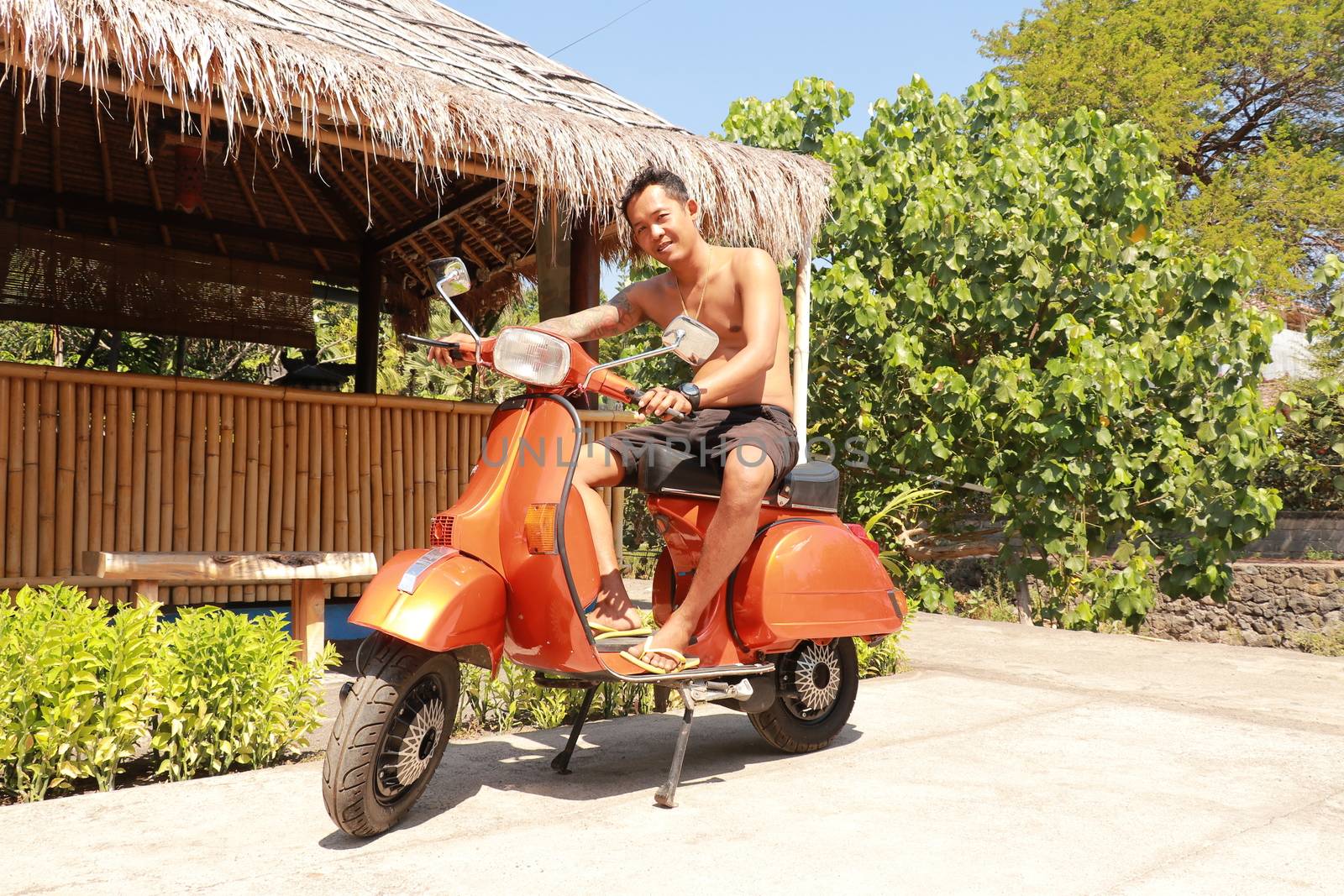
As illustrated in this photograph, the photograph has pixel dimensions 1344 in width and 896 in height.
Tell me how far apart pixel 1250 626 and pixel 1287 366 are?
25.9 ft

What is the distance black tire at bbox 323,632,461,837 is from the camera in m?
2.65

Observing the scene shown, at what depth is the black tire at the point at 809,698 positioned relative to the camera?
3.79 meters

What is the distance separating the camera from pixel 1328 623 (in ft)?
40.7

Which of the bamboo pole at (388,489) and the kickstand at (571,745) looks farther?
the bamboo pole at (388,489)

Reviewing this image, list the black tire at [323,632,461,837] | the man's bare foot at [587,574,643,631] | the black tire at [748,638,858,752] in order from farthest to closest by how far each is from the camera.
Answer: the black tire at [748,638,858,752] < the man's bare foot at [587,574,643,631] < the black tire at [323,632,461,837]

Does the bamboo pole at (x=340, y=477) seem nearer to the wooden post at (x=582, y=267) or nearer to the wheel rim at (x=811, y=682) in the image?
the wooden post at (x=582, y=267)

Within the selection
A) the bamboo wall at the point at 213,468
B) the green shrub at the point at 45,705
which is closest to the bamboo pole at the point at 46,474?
the bamboo wall at the point at 213,468

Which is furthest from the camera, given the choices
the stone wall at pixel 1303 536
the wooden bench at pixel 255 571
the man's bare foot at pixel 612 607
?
the stone wall at pixel 1303 536

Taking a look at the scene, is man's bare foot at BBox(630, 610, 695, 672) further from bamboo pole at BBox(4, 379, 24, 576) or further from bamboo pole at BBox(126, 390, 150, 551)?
bamboo pole at BBox(4, 379, 24, 576)

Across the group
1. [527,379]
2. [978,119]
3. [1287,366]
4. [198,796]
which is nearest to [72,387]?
[198,796]

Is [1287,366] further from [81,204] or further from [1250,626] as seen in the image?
[81,204]

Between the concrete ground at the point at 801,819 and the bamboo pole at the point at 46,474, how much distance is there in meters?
2.39

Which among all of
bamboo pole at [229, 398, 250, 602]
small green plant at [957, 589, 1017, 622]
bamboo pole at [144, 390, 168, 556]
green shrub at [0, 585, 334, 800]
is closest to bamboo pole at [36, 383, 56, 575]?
bamboo pole at [144, 390, 168, 556]

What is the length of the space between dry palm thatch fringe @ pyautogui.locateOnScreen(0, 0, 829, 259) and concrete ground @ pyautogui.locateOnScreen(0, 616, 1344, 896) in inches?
102
